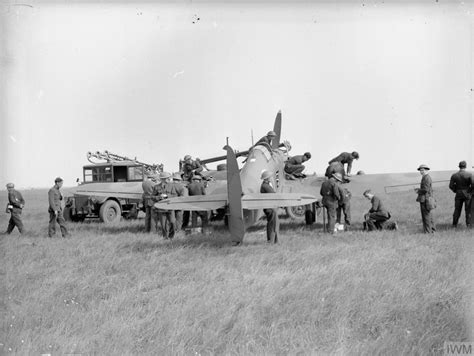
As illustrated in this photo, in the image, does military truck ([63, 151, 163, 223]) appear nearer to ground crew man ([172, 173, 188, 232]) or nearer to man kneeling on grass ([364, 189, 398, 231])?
ground crew man ([172, 173, 188, 232])

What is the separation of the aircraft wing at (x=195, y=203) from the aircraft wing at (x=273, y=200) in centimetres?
56

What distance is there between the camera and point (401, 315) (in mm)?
4684

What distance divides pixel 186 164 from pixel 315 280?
8.88 meters

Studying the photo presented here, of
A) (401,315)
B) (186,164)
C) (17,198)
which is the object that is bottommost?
(401,315)

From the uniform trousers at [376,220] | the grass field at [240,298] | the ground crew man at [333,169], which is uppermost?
the ground crew man at [333,169]

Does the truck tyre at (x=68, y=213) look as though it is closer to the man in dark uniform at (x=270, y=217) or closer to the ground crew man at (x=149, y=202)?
the ground crew man at (x=149, y=202)

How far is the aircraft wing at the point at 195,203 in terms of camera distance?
28.3ft

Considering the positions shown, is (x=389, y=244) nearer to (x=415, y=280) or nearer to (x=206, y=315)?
(x=415, y=280)

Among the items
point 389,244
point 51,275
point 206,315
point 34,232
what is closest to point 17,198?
point 34,232

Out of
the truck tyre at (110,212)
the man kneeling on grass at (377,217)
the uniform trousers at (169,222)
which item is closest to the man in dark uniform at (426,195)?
the man kneeling on grass at (377,217)

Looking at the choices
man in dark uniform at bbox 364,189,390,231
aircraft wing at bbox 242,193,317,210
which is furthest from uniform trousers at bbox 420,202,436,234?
aircraft wing at bbox 242,193,317,210

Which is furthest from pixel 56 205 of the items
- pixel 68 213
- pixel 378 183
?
pixel 378 183

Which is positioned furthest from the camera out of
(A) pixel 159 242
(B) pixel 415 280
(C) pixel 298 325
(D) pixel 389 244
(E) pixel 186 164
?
(E) pixel 186 164

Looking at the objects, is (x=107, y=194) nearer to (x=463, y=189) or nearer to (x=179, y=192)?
(x=179, y=192)
